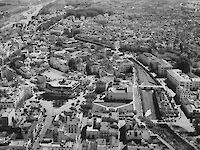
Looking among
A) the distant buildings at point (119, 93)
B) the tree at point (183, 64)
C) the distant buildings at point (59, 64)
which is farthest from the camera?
the distant buildings at point (59, 64)

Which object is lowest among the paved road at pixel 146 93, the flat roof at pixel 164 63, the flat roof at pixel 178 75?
the paved road at pixel 146 93

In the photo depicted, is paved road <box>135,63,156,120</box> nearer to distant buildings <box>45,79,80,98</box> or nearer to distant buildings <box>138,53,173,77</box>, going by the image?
distant buildings <box>138,53,173,77</box>

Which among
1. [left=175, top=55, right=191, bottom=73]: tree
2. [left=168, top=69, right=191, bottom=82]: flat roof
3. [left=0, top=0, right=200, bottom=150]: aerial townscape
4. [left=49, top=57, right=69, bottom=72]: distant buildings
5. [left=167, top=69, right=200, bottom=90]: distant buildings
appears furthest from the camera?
[left=49, top=57, right=69, bottom=72]: distant buildings

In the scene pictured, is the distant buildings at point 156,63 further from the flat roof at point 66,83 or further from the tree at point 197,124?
the tree at point 197,124

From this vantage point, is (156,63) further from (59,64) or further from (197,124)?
(197,124)

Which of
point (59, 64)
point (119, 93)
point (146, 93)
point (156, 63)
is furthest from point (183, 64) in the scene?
point (59, 64)

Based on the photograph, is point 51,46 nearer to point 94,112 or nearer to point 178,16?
point 94,112

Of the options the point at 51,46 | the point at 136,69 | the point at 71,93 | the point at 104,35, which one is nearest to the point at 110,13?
the point at 104,35

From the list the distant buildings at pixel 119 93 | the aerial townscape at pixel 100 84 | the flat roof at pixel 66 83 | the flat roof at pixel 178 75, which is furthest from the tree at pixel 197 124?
the flat roof at pixel 66 83

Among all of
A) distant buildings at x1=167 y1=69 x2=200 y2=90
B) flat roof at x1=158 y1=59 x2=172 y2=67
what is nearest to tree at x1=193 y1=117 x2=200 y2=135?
distant buildings at x1=167 y1=69 x2=200 y2=90
